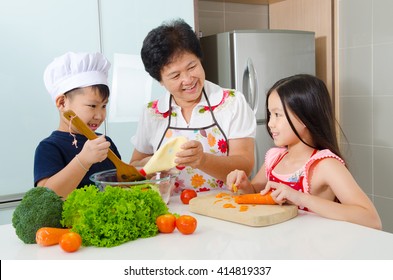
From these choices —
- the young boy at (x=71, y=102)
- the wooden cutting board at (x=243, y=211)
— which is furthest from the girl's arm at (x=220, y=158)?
the young boy at (x=71, y=102)

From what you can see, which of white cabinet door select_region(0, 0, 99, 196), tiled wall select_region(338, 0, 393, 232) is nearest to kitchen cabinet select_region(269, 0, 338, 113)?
tiled wall select_region(338, 0, 393, 232)

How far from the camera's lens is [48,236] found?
Answer: 91cm

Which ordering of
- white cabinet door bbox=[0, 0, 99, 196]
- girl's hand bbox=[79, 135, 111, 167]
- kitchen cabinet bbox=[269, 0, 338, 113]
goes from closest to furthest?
girl's hand bbox=[79, 135, 111, 167] < white cabinet door bbox=[0, 0, 99, 196] < kitchen cabinet bbox=[269, 0, 338, 113]

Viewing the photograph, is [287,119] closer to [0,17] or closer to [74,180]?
[74,180]

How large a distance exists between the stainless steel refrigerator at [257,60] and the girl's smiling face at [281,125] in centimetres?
128

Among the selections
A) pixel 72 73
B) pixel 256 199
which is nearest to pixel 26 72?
pixel 72 73

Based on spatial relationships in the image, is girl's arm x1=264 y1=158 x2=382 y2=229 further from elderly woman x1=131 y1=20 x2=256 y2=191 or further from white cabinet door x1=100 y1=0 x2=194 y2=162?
white cabinet door x1=100 y1=0 x2=194 y2=162

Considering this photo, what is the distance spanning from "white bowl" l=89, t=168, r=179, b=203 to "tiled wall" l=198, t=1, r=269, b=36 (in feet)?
6.11

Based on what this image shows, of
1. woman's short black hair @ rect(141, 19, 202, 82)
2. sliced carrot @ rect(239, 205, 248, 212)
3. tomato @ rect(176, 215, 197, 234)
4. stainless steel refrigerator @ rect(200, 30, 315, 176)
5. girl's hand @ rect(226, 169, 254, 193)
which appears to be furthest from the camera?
stainless steel refrigerator @ rect(200, 30, 315, 176)

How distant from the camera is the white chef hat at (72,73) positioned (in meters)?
1.38

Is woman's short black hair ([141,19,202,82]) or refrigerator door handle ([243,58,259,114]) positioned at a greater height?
woman's short black hair ([141,19,202,82])

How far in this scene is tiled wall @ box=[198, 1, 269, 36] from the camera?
306 centimetres
